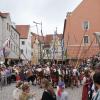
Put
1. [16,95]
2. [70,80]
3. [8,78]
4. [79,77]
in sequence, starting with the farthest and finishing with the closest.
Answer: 1. [8,78]
2. [79,77]
3. [70,80]
4. [16,95]

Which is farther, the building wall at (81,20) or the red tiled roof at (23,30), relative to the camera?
the red tiled roof at (23,30)

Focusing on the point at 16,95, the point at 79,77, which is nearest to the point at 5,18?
the point at 79,77

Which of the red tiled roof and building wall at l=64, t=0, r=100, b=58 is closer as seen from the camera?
building wall at l=64, t=0, r=100, b=58

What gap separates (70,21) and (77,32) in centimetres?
214

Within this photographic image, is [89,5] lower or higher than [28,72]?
higher

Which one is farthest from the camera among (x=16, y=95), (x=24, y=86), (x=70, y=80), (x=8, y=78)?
(x=8, y=78)

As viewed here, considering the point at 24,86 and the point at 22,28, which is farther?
the point at 22,28

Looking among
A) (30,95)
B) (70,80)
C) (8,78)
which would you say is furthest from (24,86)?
(8,78)

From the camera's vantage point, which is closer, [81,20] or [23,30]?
[81,20]

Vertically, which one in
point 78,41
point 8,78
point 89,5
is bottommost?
point 8,78

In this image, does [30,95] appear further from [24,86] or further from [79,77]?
[79,77]

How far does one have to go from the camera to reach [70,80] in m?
33.7

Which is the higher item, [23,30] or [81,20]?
[23,30]

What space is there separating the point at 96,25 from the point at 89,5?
3.43 metres
